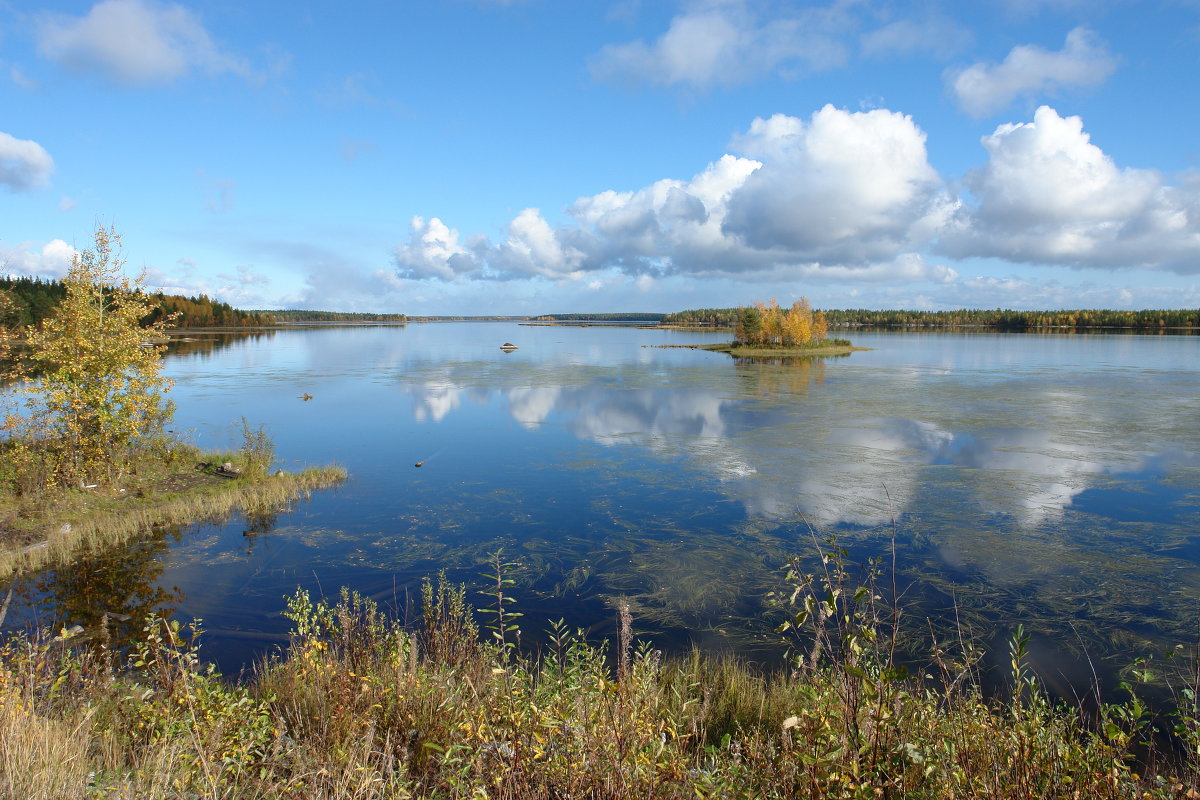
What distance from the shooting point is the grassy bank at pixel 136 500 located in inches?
440

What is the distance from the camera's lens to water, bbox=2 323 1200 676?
911 cm

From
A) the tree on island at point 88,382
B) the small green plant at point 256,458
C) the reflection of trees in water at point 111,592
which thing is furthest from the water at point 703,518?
the tree on island at point 88,382

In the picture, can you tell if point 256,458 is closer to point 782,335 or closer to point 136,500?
point 136,500

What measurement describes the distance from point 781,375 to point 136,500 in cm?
3972

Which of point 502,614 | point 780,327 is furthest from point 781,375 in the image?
point 502,614

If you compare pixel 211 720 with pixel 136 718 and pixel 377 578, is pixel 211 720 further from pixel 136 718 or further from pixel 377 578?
pixel 377 578

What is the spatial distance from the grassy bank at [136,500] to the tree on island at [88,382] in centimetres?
46

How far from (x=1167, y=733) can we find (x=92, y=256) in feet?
62.7

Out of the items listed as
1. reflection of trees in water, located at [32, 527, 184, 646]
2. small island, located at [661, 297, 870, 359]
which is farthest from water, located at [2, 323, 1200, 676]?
small island, located at [661, 297, 870, 359]

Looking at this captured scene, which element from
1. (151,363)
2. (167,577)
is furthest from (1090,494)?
(151,363)

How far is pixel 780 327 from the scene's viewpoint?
77.3 metres

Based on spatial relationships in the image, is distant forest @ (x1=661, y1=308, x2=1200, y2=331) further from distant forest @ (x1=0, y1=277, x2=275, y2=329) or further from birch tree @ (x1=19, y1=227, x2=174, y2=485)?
birch tree @ (x1=19, y1=227, x2=174, y2=485)

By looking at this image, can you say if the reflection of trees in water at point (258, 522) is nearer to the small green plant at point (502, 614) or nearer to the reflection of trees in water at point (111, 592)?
the reflection of trees in water at point (111, 592)

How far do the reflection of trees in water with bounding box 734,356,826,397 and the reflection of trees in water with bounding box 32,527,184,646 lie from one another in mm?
28089
